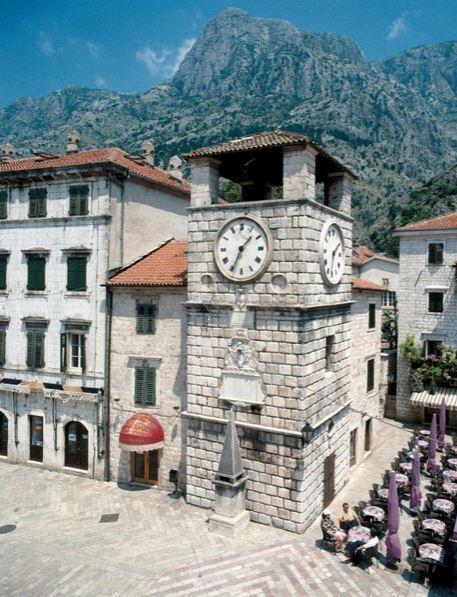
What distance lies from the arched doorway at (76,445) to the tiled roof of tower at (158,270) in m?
7.07

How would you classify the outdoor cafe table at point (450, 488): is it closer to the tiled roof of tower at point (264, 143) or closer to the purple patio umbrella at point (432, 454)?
the purple patio umbrella at point (432, 454)

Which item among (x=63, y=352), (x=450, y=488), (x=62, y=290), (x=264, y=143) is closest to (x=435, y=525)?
(x=450, y=488)

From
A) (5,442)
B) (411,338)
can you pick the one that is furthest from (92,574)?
(411,338)

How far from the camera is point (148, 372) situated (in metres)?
19.4

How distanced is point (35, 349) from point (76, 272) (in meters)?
4.38

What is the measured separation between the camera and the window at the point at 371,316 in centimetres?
2358

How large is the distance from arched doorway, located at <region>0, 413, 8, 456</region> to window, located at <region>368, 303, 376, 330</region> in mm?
19398

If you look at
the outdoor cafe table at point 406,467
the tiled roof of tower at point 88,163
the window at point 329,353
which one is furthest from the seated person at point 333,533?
the tiled roof of tower at point 88,163

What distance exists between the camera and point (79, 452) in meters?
20.9

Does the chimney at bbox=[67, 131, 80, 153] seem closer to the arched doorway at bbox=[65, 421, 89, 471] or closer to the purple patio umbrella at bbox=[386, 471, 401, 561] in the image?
the arched doorway at bbox=[65, 421, 89, 471]

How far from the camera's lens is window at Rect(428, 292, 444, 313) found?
2939 centimetres

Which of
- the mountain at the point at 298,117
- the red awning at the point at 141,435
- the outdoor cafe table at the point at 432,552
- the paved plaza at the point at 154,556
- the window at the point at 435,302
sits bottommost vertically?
the paved plaza at the point at 154,556

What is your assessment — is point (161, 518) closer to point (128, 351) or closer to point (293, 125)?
point (128, 351)

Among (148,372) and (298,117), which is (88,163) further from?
(298,117)
